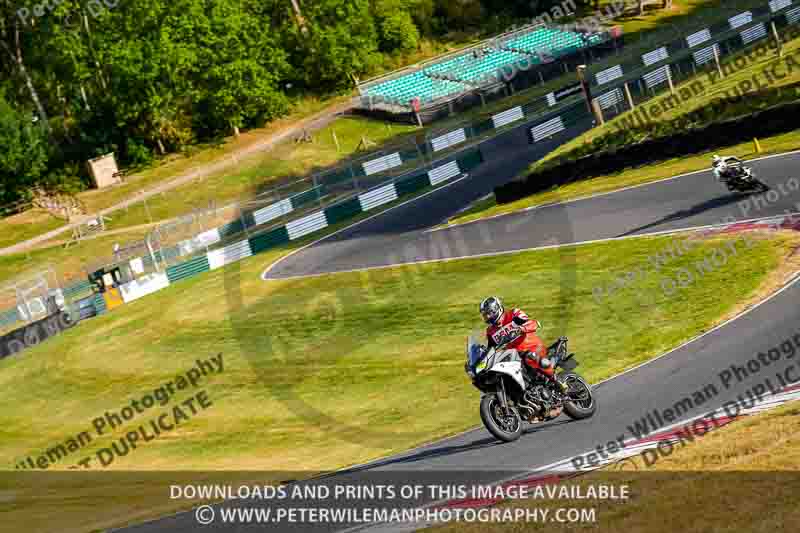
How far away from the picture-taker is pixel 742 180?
25.9m

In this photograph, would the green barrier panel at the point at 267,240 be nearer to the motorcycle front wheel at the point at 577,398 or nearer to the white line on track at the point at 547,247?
the white line on track at the point at 547,247

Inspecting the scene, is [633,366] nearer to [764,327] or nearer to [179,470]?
[764,327]

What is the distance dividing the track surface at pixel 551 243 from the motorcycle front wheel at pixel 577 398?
18cm

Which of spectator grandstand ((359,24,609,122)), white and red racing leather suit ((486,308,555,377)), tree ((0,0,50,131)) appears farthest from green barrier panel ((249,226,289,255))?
white and red racing leather suit ((486,308,555,377))

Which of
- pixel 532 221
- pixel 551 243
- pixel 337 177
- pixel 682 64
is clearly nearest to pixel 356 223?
pixel 337 177

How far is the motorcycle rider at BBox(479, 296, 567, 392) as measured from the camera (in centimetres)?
1474

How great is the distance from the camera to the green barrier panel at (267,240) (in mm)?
48344

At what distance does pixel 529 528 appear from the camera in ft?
36.4

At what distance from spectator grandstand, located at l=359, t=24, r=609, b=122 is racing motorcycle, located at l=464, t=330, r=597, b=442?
5312 centimetres

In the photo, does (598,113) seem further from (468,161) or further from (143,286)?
(143,286)

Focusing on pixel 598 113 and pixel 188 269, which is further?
pixel 188 269

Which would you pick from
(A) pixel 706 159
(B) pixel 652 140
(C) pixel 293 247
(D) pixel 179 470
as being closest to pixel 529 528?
(D) pixel 179 470

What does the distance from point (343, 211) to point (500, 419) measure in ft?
119

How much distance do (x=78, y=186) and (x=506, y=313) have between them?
58.4 meters
